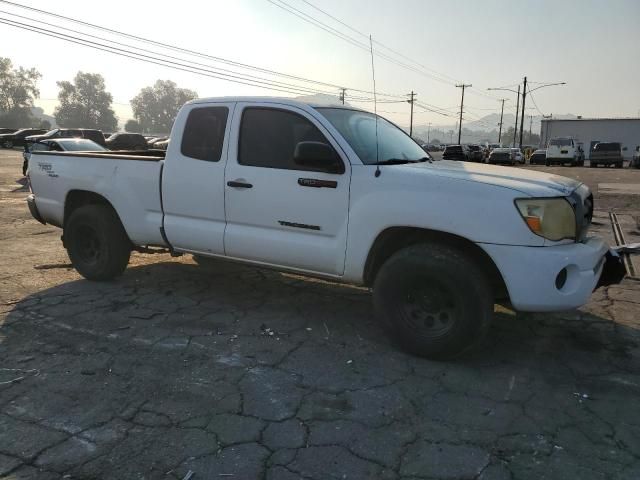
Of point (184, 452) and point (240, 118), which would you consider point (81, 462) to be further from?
point (240, 118)

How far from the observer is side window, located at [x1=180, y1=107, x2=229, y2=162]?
464 cm

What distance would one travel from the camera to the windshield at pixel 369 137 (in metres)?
4.14

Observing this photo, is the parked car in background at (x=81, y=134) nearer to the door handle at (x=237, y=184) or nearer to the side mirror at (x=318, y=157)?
the door handle at (x=237, y=184)

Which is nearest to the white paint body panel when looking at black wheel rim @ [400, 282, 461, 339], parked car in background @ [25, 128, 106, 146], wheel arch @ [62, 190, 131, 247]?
wheel arch @ [62, 190, 131, 247]

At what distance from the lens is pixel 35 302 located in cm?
500

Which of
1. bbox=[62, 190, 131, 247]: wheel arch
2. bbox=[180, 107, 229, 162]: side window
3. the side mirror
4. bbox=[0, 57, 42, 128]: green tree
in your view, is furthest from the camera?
bbox=[0, 57, 42, 128]: green tree

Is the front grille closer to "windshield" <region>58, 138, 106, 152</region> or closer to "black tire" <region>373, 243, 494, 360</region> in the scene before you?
"black tire" <region>373, 243, 494, 360</region>

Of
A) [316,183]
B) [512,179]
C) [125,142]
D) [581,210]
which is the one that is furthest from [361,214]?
[125,142]

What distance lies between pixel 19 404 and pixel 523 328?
3.85 m

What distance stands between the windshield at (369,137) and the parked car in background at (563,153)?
3520cm

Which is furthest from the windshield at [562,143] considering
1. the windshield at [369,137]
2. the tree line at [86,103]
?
the tree line at [86,103]

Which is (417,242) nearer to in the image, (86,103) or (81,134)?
(81,134)

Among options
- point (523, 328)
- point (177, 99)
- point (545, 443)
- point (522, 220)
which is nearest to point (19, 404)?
point (545, 443)

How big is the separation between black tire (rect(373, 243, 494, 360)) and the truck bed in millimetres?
2434
